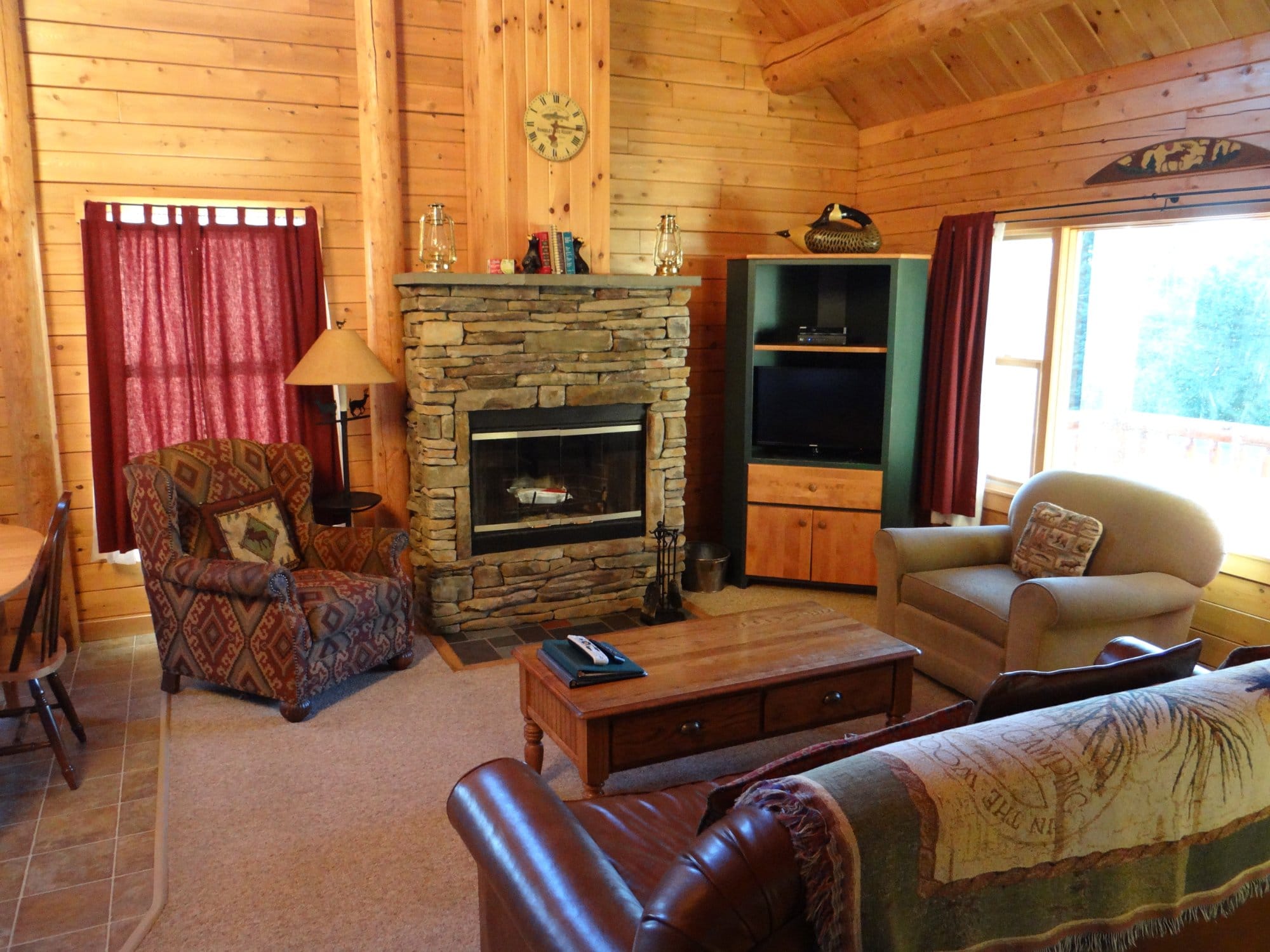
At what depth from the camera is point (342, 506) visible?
4332mm

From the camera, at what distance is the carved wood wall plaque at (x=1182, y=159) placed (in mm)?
3645

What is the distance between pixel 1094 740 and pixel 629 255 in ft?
13.6

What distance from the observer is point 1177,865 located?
5.24 feet

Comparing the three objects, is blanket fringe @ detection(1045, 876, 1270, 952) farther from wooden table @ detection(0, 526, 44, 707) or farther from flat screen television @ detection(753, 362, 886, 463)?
flat screen television @ detection(753, 362, 886, 463)

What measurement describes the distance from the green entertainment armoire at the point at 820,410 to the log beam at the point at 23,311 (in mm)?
3214

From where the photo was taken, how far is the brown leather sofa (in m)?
1.27

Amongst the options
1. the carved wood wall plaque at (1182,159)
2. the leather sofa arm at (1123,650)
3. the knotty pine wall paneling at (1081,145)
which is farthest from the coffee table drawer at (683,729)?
the carved wood wall plaque at (1182,159)

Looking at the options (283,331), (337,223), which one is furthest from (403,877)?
(337,223)

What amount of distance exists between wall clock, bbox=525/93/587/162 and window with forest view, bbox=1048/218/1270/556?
7.80 ft

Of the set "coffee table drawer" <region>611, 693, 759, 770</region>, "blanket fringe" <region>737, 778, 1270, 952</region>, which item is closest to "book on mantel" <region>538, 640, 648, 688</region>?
"coffee table drawer" <region>611, 693, 759, 770</region>

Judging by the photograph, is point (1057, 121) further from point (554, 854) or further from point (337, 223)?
point (554, 854)

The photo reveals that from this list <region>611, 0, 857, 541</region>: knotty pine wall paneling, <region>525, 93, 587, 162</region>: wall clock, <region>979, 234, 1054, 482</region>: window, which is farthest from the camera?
<region>611, 0, 857, 541</region>: knotty pine wall paneling

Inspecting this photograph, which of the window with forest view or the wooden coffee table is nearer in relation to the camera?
the wooden coffee table

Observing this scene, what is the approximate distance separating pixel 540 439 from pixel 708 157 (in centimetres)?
193
